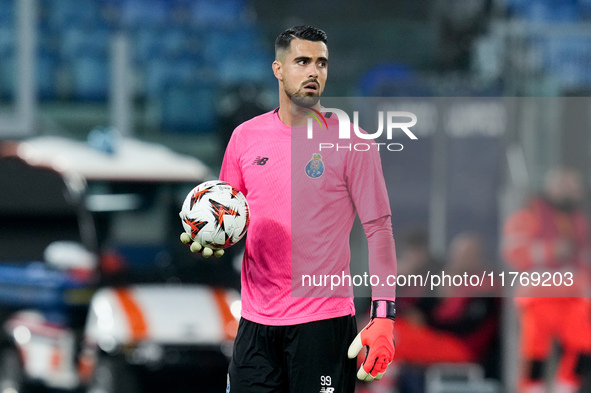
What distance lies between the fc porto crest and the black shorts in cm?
46

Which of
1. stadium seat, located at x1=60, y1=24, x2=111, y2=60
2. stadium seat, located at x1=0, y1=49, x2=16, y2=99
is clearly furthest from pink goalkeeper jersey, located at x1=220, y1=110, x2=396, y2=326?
stadium seat, located at x1=60, y1=24, x2=111, y2=60

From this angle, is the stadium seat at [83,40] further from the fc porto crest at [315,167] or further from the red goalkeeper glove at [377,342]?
the red goalkeeper glove at [377,342]

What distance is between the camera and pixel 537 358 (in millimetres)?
6758

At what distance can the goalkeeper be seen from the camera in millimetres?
3225

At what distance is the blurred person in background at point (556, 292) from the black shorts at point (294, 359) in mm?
3559

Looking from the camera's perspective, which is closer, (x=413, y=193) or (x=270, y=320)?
(x=270, y=320)

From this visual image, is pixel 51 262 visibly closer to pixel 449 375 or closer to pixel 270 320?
pixel 449 375

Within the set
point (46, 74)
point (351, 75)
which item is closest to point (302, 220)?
point (351, 75)

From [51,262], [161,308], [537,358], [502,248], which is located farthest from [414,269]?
[51,262]

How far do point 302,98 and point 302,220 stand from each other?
1.25 feet

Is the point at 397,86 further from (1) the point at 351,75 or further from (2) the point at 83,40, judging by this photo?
(2) the point at 83,40

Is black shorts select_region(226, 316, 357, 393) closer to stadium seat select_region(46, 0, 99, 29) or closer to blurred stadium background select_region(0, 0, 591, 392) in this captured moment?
blurred stadium background select_region(0, 0, 591, 392)

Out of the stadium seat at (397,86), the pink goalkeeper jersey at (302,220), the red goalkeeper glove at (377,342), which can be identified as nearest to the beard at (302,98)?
the pink goalkeeper jersey at (302,220)

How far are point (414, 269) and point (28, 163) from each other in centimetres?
331
